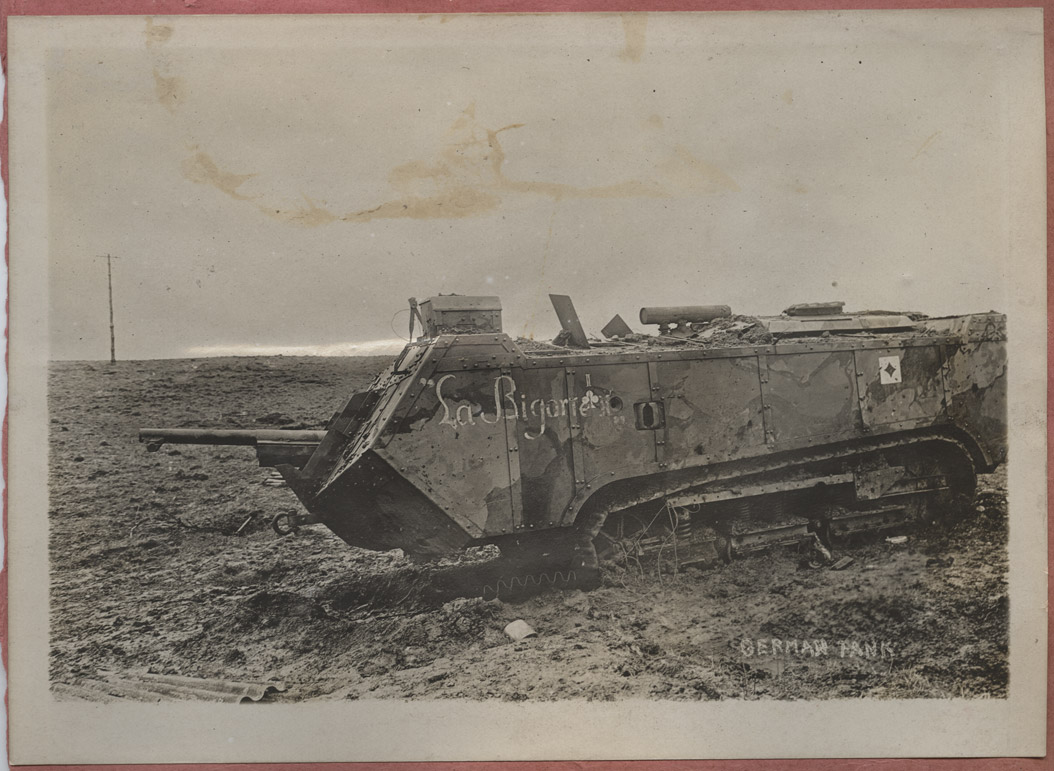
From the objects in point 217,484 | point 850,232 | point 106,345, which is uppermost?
point 850,232

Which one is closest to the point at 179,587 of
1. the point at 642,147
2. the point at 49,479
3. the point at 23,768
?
the point at 49,479

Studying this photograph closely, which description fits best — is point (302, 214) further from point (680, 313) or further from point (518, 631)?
point (518, 631)

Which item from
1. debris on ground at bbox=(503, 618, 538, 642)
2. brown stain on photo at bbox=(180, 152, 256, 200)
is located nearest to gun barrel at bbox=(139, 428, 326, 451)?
brown stain on photo at bbox=(180, 152, 256, 200)

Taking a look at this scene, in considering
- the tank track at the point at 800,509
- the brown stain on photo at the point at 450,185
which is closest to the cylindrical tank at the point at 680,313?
the brown stain on photo at the point at 450,185

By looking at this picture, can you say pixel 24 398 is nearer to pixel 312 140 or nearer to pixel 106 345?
pixel 106 345

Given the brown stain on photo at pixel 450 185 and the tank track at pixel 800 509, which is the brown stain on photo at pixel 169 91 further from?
the tank track at pixel 800 509

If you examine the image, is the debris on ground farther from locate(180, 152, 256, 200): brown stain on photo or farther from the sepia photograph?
locate(180, 152, 256, 200): brown stain on photo
